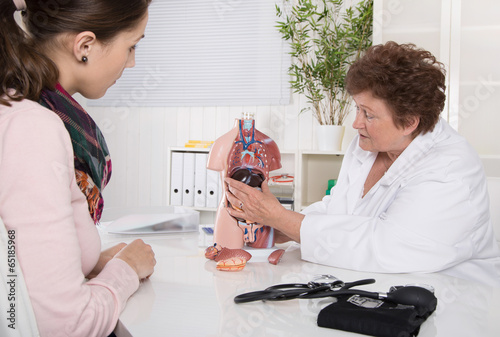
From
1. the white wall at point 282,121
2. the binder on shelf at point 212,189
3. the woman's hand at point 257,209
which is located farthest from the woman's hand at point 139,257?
the white wall at point 282,121

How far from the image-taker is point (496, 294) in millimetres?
944

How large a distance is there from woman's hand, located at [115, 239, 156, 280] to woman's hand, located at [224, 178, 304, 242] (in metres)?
0.32

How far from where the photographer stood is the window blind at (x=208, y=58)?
3.29 metres

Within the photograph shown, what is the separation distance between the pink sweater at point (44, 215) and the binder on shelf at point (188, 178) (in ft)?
7.71

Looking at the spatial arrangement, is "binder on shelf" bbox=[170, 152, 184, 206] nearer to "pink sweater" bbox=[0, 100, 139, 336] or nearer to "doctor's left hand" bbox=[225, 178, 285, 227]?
"doctor's left hand" bbox=[225, 178, 285, 227]

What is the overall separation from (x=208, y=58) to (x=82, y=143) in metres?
2.70

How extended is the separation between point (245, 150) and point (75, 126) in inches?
20.3

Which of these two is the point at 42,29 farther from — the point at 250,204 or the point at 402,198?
the point at 402,198

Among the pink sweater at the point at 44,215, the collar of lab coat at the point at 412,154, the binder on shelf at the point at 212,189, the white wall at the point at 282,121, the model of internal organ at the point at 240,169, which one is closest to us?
the pink sweater at the point at 44,215

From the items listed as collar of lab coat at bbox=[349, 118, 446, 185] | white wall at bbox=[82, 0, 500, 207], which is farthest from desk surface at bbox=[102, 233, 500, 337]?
white wall at bbox=[82, 0, 500, 207]

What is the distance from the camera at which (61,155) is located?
0.69 m

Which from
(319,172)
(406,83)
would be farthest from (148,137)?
(406,83)

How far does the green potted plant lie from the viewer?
9.43 ft

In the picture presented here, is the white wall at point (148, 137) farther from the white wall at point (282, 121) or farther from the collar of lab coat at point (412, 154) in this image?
the collar of lab coat at point (412, 154)
